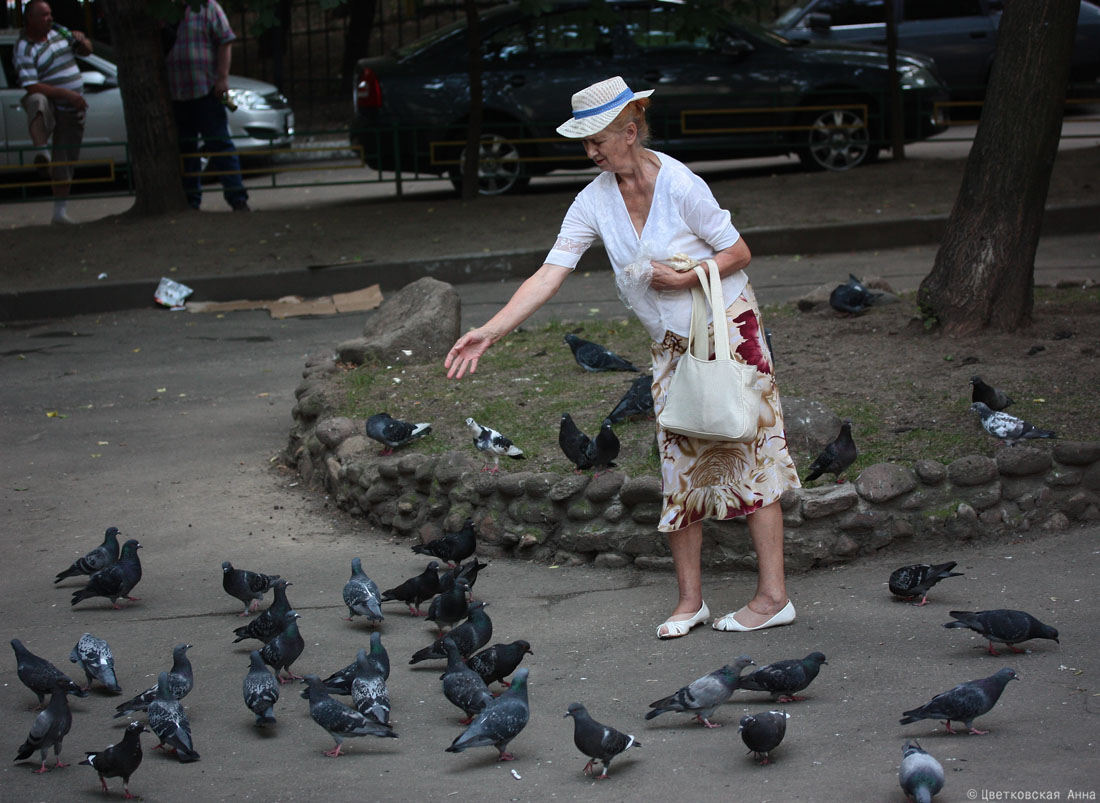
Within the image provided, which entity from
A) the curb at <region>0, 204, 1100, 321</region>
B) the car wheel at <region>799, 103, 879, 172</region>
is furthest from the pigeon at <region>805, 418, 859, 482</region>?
the car wheel at <region>799, 103, 879, 172</region>

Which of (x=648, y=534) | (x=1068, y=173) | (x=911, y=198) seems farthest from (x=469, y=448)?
(x=1068, y=173)

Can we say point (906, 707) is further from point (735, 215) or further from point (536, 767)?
point (735, 215)

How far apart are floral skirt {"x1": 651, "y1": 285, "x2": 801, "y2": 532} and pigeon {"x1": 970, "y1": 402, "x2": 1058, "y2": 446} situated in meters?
1.65

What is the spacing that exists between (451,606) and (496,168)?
1152 centimetres

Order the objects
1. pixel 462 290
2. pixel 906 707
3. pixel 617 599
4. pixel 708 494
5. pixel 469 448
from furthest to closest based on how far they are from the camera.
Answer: pixel 462 290
pixel 469 448
pixel 617 599
pixel 708 494
pixel 906 707

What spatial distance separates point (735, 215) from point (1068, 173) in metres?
4.18

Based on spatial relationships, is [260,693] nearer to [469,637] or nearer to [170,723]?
[170,723]

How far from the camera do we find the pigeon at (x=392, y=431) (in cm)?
700

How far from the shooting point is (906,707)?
4352 mm

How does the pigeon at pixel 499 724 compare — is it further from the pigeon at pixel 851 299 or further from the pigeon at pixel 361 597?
the pigeon at pixel 851 299

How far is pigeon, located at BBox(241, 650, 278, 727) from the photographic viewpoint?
4.48 metres

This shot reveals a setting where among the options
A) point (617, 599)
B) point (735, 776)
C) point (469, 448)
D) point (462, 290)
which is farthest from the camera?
point (462, 290)

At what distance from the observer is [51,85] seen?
15.5m

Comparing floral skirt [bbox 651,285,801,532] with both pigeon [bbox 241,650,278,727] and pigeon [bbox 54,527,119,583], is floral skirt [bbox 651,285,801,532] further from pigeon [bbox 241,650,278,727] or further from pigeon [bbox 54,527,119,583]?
pigeon [bbox 54,527,119,583]
